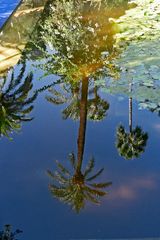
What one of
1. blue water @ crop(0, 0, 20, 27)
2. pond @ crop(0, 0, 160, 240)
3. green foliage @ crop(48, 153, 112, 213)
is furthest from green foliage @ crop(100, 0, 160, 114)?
blue water @ crop(0, 0, 20, 27)

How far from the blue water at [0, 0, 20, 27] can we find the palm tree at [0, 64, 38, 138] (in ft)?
8.11

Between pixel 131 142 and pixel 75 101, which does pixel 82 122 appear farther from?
pixel 131 142

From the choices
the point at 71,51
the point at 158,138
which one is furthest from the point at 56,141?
the point at 71,51

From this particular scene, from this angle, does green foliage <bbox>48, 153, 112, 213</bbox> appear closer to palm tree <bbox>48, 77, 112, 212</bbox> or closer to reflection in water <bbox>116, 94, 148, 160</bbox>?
palm tree <bbox>48, 77, 112, 212</bbox>

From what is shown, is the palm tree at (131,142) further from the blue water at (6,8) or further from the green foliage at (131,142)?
the blue water at (6,8)

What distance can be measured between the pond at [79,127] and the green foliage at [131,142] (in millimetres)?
13

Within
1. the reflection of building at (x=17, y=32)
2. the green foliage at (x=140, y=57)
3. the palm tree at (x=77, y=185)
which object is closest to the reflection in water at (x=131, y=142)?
the palm tree at (x=77, y=185)

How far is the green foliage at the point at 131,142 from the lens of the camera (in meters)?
4.69

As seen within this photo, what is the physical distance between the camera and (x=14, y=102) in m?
5.68

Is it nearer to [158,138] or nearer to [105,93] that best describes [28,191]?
[158,138]

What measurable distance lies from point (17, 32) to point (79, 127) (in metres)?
3.57

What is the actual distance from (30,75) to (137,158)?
2.71 metres

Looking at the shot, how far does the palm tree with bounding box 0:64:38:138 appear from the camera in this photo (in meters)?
5.25

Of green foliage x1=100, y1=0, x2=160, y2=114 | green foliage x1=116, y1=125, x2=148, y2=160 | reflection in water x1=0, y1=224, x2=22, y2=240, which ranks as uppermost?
green foliage x1=100, y1=0, x2=160, y2=114
